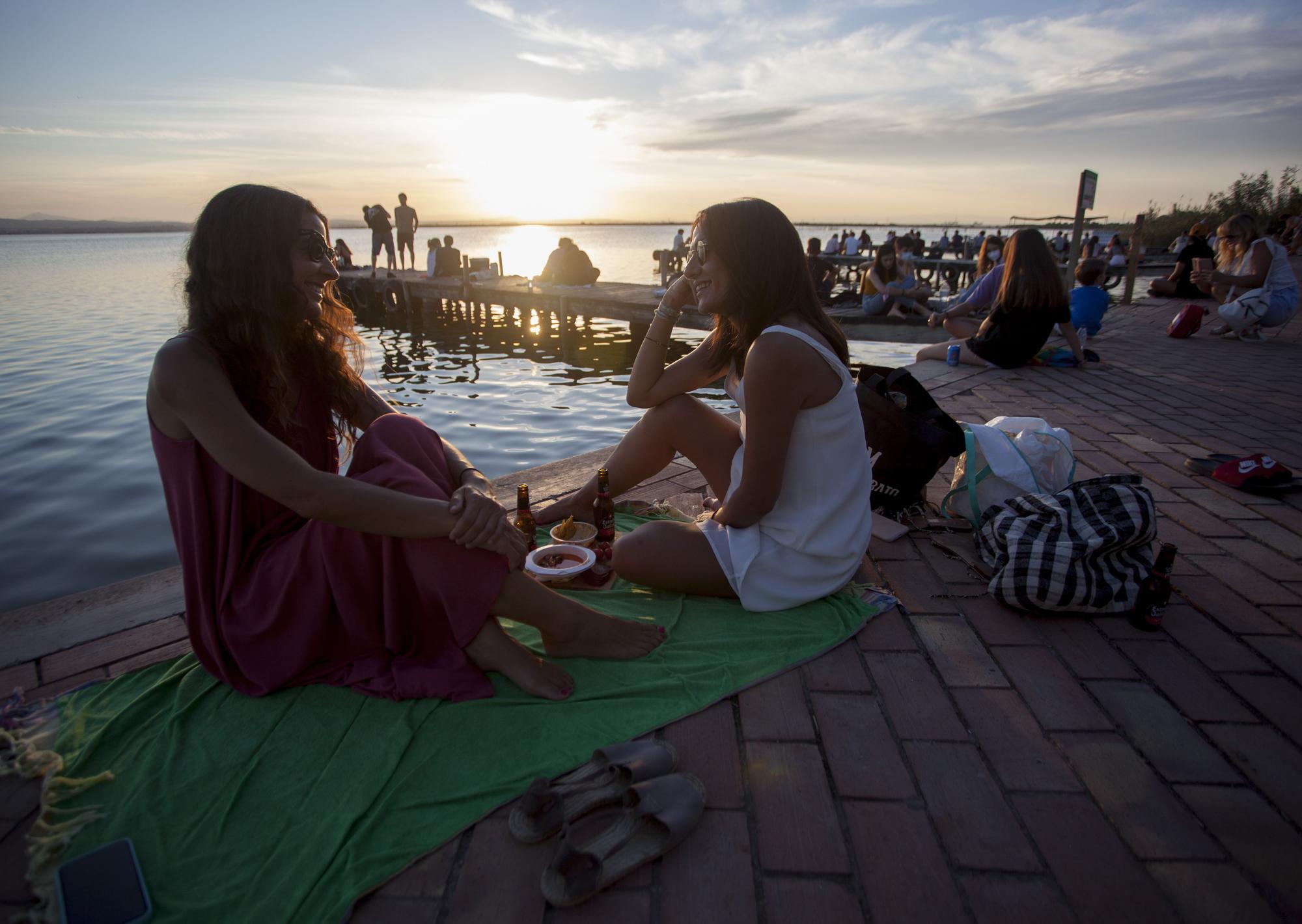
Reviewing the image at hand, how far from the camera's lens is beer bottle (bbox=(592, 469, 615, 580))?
114 inches

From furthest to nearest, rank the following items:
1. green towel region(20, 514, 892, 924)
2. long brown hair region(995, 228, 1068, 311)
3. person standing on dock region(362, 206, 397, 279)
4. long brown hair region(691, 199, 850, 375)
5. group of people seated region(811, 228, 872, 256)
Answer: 1. group of people seated region(811, 228, 872, 256)
2. person standing on dock region(362, 206, 397, 279)
3. long brown hair region(995, 228, 1068, 311)
4. long brown hair region(691, 199, 850, 375)
5. green towel region(20, 514, 892, 924)

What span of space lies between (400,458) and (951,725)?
1.87 metres

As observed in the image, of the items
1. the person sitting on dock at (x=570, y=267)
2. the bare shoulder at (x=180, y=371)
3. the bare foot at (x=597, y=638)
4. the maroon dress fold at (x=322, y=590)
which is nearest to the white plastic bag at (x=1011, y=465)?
the bare foot at (x=597, y=638)

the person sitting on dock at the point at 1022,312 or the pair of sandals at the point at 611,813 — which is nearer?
the pair of sandals at the point at 611,813

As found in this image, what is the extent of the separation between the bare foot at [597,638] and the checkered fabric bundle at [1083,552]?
1414 millimetres

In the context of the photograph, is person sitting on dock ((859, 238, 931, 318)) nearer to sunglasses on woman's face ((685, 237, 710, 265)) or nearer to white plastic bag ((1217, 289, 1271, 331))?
white plastic bag ((1217, 289, 1271, 331))

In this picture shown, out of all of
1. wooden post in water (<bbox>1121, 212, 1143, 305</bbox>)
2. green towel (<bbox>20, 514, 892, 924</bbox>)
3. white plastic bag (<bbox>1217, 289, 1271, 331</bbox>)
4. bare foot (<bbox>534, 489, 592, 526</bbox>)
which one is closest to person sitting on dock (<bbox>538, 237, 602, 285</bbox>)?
wooden post in water (<bbox>1121, 212, 1143, 305</bbox>)

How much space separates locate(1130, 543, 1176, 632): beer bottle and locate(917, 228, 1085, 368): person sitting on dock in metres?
4.83

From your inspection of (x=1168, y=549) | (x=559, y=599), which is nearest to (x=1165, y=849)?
(x=1168, y=549)

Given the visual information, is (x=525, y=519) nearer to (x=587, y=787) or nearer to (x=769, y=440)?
(x=769, y=440)

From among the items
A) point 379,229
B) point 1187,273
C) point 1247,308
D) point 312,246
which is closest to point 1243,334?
point 1247,308

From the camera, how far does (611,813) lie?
170 centimetres

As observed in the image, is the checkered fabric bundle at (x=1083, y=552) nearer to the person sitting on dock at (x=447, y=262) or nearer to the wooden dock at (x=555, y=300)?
the wooden dock at (x=555, y=300)

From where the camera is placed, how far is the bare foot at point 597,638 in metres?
2.22
